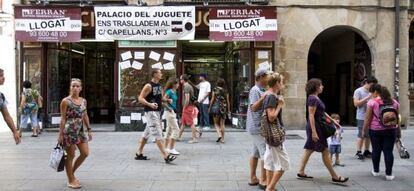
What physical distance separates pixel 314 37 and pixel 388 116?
315 inches

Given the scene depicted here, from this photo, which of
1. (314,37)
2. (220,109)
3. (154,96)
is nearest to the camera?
(154,96)

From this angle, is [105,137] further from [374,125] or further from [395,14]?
[395,14]

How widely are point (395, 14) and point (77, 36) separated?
990 cm

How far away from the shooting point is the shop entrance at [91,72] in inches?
655

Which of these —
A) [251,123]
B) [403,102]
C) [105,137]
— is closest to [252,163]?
[251,123]

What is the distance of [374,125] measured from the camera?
824cm

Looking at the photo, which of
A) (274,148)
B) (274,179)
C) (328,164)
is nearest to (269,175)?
(274,179)

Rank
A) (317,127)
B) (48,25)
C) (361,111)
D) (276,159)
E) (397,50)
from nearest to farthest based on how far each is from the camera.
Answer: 1. (276,159)
2. (317,127)
3. (361,111)
4. (48,25)
5. (397,50)

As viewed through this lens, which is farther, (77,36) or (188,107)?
(77,36)

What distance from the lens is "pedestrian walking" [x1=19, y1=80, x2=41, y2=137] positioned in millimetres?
14008

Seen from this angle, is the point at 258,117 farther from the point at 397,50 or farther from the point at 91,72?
the point at 91,72

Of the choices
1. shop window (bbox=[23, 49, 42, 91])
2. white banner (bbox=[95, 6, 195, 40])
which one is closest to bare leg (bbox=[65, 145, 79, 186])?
white banner (bbox=[95, 6, 195, 40])

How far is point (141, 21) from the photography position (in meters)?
15.1

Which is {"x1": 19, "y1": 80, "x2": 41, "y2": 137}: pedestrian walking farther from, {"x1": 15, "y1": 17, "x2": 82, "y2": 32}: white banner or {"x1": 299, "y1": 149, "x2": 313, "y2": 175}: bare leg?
{"x1": 299, "y1": 149, "x2": 313, "y2": 175}: bare leg
